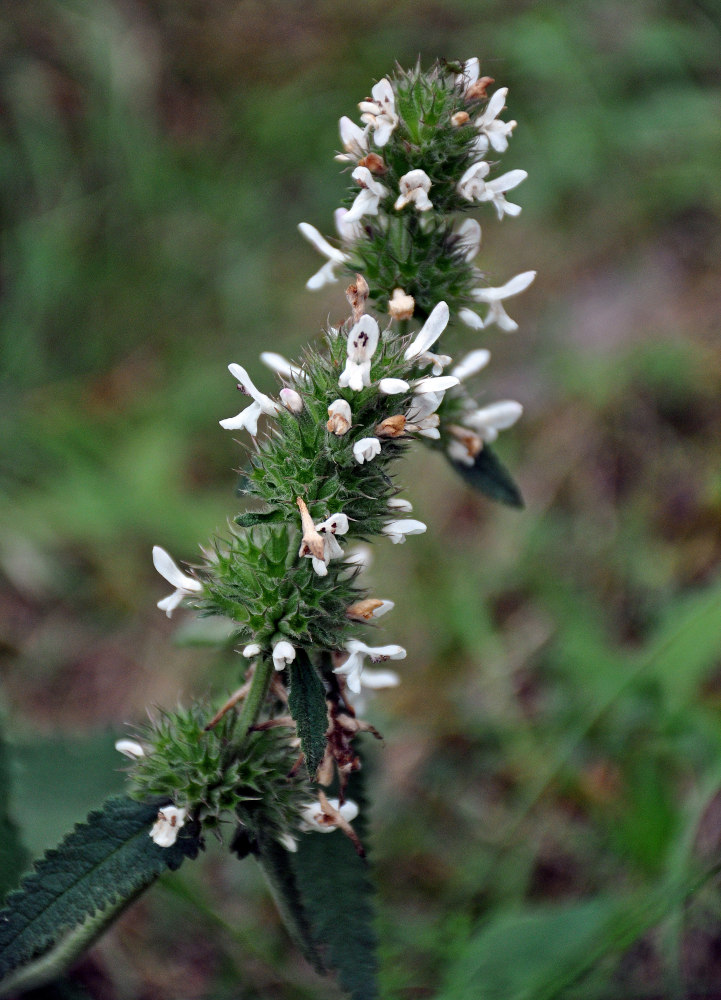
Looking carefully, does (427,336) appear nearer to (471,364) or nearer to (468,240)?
(468,240)

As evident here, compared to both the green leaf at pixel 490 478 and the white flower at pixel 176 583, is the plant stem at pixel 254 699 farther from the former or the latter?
the green leaf at pixel 490 478

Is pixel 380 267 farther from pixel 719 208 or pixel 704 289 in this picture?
pixel 719 208

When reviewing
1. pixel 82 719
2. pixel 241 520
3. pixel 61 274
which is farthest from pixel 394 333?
pixel 61 274

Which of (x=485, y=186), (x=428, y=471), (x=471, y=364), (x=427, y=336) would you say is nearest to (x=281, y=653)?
(x=427, y=336)

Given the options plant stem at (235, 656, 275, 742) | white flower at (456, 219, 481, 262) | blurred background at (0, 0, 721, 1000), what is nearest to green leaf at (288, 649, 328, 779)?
plant stem at (235, 656, 275, 742)

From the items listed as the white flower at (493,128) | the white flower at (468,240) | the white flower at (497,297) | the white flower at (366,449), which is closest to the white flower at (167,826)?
the white flower at (366,449)

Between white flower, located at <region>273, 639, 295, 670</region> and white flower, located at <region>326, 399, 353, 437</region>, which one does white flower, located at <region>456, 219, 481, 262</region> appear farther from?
white flower, located at <region>273, 639, 295, 670</region>

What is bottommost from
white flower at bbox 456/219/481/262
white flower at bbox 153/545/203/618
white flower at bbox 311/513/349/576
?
white flower at bbox 311/513/349/576
